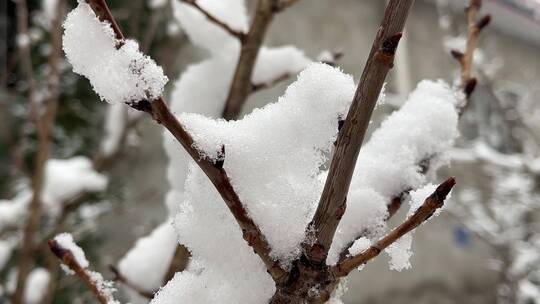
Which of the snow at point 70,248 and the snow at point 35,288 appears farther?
the snow at point 35,288

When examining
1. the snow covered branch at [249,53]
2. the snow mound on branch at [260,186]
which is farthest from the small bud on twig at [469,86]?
the snow covered branch at [249,53]

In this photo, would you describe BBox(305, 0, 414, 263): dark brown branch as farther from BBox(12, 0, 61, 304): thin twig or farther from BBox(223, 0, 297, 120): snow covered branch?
BBox(12, 0, 61, 304): thin twig

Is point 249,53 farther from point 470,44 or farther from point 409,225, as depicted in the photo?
point 409,225

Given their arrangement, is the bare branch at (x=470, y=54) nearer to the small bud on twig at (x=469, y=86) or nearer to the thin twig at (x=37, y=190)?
the small bud on twig at (x=469, y=86)

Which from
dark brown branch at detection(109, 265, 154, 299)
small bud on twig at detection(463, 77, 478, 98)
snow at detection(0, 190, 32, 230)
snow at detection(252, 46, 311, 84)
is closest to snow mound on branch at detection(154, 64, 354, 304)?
small bud on twig at detection(463, 77, 478, 98)

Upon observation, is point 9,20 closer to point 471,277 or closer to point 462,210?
point 462,210

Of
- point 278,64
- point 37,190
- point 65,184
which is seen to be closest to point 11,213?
point 65,184

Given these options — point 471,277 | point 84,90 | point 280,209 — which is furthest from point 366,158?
point 471,277

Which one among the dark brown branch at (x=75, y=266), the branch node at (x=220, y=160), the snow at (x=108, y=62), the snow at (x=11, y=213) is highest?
the snow at (x=108, y=62)
